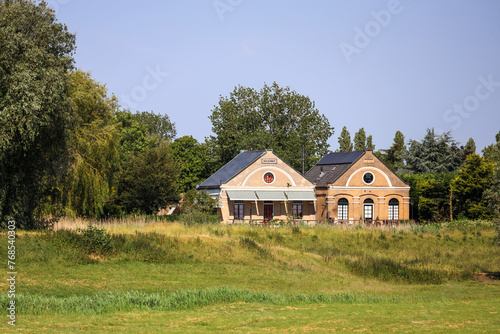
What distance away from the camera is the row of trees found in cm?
2984

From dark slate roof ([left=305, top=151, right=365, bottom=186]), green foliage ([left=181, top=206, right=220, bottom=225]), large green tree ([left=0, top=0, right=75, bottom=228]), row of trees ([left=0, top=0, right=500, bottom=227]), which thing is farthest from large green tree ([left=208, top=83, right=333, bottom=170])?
large green tree ([left=0, top=0, right=75, bottom=228])

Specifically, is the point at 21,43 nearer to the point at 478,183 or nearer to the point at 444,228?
the point at 444,228

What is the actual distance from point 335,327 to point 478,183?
4406cm

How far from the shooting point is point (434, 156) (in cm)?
8356

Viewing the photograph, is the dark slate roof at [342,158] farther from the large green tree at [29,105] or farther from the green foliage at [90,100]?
the large green tree at [29,105]

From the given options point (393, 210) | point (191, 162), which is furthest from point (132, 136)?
point (393, 210)

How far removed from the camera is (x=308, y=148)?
276ft

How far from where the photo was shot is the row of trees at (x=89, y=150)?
29.8m

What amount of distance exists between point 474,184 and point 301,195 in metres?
15.8

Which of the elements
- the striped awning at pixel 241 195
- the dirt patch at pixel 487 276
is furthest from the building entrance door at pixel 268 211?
the dirt patch at pixel 487 276

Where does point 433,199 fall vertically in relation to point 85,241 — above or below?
above

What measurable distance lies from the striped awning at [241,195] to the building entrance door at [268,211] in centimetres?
227

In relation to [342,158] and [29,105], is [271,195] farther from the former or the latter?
[29,105]

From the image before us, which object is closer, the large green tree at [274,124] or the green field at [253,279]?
the green field at [253,279]
